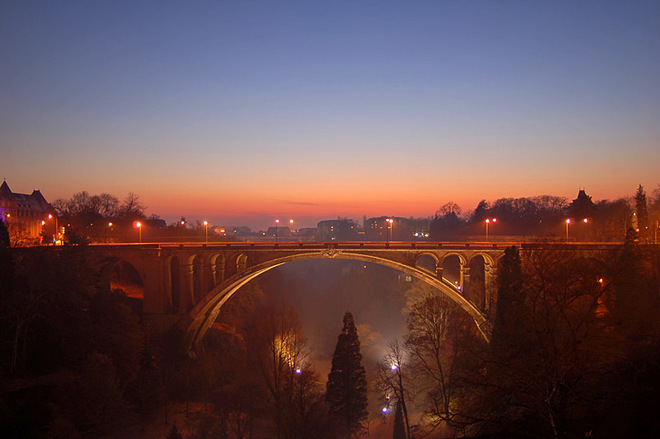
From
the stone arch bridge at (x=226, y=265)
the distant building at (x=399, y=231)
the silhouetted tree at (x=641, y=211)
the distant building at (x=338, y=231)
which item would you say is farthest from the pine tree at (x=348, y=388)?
the distant building at (x=338, y=231)

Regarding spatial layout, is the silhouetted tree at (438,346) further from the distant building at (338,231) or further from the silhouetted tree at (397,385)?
the distant building at (338,231)

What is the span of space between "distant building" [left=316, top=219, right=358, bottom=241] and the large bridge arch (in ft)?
288

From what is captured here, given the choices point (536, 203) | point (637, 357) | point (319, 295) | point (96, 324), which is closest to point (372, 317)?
point (319, 295)

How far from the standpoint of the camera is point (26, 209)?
63.2 meters

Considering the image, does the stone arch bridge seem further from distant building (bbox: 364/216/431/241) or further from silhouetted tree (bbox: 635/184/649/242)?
distant building (bbox: 364/216/431/241)

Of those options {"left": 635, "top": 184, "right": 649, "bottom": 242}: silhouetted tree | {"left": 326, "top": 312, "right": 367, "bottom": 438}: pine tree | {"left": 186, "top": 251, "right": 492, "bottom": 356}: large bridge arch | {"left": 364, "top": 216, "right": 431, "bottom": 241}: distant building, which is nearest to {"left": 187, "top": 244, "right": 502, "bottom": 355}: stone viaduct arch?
{"left": 186, "top": 251, "right": 492, "bottom": 356}: large bridge arch

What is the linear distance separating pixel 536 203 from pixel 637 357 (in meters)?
64.9

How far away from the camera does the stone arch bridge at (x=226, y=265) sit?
30562mm

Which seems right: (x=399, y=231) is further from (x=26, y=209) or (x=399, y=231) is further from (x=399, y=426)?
(x=399, y=426)

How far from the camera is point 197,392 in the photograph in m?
29.3

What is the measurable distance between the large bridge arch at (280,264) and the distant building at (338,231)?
87929 millimetres

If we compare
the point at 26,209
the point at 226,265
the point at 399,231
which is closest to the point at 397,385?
the point at 226,265

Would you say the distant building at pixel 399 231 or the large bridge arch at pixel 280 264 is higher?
the distant building at pixel 399 231

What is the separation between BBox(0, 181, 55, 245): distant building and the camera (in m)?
57.8
